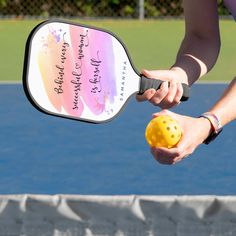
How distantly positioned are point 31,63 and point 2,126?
425 cm

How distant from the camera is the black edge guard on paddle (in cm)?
249

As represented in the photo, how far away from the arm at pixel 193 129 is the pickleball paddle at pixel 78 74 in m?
0.16

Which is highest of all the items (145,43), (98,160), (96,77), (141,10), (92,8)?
(96,77)

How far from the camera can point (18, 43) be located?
1006cm

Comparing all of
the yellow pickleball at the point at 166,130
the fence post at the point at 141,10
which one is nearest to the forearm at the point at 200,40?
the yellow pickleball at the point at 166,130

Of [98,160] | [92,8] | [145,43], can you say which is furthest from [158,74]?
[92,8]

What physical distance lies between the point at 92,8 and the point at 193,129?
413 inches

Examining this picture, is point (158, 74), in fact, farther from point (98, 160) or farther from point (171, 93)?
point (98, 160)

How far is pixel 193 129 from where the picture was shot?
2295 millimetres

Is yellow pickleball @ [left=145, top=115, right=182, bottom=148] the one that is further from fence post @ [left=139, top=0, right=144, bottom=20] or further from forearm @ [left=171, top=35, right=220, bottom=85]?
fence post @ [left=139, top=0, right=144, bottom=20]

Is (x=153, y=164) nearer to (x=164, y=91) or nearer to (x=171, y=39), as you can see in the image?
(x=164, y=91)

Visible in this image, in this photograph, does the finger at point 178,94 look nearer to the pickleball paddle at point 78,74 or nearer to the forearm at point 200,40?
the pickleball paddle at point 78,74

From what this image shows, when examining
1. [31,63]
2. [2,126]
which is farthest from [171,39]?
[31,63]

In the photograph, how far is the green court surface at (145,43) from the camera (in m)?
8.70
